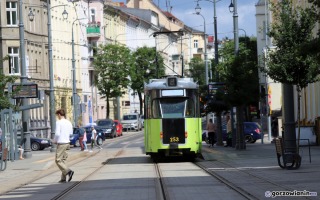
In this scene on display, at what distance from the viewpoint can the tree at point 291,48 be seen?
27.9 m

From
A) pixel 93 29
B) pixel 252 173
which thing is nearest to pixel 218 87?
pixel 252 173

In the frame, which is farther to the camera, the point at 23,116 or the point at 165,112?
the point at 23,116

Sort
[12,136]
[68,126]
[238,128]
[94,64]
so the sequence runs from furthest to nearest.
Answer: [94,64]
[238,128]
[12,136]
[68,126]

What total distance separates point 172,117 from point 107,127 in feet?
168

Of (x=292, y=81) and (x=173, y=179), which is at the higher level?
(x=292, y=81)

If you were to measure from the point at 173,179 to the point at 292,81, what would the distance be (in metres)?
5.29

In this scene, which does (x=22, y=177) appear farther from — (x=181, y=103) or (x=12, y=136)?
(x=12, y=136)

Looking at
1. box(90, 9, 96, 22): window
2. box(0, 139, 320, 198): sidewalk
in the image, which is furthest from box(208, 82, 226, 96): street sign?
box(90, 9, 96, 22): window

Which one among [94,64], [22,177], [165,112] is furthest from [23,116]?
[94,64]

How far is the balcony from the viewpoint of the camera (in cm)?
10694

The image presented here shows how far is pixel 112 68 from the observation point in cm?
10112

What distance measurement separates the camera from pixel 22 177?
29828mm

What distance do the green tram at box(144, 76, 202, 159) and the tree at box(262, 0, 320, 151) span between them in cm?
588

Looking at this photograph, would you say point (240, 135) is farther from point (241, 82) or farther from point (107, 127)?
point (107, 127)
